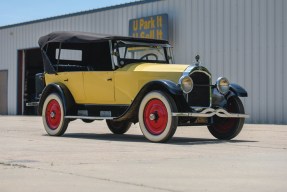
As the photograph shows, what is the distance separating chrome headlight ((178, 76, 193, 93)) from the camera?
9156mm

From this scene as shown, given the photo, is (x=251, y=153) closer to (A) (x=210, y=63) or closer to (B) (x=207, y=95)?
(B) (x=207, y=95)

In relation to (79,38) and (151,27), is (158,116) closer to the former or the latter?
(79,38)

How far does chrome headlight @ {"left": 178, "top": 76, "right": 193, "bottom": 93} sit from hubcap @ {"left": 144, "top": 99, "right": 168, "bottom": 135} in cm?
44

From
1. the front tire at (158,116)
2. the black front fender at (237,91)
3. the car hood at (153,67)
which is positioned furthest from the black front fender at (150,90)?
the black front fender at (237,91)

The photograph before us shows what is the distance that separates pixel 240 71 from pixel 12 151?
1336 cm

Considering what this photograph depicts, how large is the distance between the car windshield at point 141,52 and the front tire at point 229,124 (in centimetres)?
174

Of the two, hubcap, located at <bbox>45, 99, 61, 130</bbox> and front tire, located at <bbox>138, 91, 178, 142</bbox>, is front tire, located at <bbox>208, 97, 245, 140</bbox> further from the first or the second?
hubcap, located at <bbox>45, 99, 61, 130</bbox>

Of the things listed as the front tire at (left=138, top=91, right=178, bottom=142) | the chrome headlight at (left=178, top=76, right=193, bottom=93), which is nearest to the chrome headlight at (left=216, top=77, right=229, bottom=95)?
the chrome headlight at (left=178, top=76, right=193, bottom=93)

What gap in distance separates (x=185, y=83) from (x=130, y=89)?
4.04 ft

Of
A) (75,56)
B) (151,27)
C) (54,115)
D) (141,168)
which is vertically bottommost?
(141,168)

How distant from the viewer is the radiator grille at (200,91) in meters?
9.52

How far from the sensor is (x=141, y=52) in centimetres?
1099

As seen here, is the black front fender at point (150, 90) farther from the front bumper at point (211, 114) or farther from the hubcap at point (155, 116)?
the front bumper at point (211, 114)

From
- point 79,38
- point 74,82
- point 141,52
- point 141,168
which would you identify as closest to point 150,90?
point 141,52
